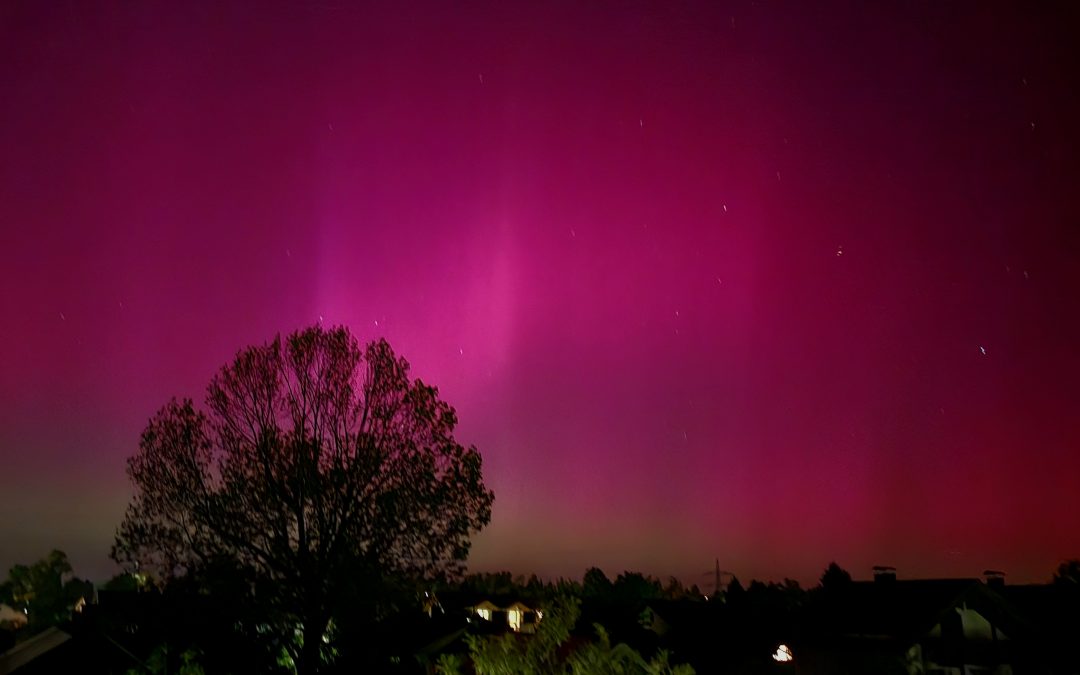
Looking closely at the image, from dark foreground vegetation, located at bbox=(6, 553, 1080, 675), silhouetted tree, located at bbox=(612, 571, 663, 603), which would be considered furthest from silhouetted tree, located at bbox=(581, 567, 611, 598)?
dark foreground vegetation, located at bbox=(6, 553, 1080, 675)

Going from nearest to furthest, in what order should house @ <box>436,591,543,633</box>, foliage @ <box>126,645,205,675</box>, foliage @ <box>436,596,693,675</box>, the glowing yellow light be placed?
foliage @ <box>436,596,693,675</box> < foliage @ <box>126,645,205,675</box> < the glowing yellow light < house @ <box>436,591,543,633</box>

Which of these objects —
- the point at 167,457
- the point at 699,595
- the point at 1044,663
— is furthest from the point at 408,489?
the point at 699,595

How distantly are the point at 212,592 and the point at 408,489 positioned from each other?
4.97 m

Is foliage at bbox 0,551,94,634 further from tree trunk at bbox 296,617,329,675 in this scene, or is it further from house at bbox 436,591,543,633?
tree trunk at bbox 296,617,329,675

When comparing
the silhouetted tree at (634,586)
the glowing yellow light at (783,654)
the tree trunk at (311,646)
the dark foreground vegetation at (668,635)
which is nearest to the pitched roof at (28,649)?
the dark foreground vegetation at (668,635)

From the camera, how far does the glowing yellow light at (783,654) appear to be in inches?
1205

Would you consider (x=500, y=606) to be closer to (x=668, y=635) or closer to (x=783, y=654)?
(x=668, y=635)

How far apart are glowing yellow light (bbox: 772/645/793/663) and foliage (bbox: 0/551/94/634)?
226 feet

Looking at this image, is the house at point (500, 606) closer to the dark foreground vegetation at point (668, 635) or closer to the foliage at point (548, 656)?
the dark foreground vegetation at point (668, 635)

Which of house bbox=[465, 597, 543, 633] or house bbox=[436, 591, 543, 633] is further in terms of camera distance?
A: house bbox=[465, 597, 543, 633]

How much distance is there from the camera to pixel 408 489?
930 inches

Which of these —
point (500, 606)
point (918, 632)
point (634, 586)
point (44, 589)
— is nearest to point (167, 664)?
point (918, 632)

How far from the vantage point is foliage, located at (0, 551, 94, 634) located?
8439cm

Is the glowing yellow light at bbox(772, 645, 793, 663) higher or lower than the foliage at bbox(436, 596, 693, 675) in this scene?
lower
